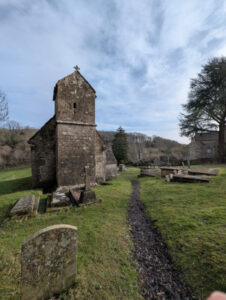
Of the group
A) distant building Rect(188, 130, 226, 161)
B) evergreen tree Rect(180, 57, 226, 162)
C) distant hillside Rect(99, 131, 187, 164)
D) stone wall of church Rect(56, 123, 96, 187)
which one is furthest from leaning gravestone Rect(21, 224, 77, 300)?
distant hillside Rect(99, 131, 187, 164)

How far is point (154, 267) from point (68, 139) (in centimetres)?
882

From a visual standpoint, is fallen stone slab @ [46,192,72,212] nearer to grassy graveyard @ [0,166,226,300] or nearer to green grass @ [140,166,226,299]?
grassy graveyard @ [0,166,226,300]

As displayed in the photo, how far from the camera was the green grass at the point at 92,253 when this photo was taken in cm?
245

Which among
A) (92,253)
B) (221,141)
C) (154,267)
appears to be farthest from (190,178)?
(221,141)

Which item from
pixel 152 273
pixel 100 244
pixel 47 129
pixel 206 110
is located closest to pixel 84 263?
pixel 100 244

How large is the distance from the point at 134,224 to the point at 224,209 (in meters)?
3.75

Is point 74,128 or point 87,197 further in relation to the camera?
point 74,128

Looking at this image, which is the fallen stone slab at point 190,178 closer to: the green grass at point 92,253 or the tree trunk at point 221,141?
the green grass at point 92,253

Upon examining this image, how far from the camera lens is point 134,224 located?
16.7ft

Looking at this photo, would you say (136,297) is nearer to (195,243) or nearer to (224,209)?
(195,243)

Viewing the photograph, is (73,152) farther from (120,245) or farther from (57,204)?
(120,245)

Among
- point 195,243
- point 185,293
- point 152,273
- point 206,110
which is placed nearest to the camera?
point 185,293

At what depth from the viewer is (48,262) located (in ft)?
7.49

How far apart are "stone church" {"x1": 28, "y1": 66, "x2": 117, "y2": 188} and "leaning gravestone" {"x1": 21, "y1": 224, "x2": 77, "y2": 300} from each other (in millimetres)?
7297
